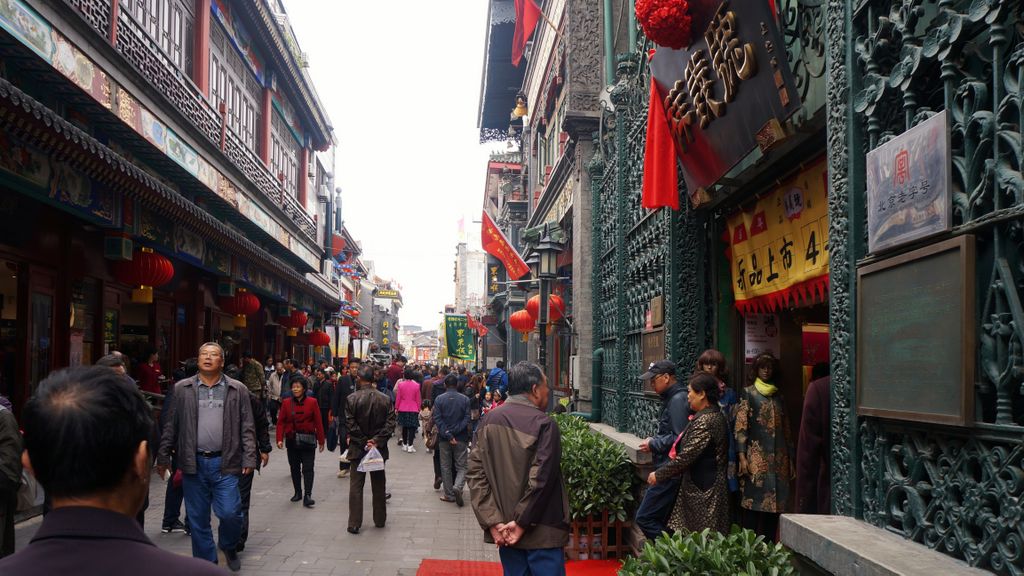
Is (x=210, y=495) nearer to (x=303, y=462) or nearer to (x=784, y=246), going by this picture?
(x=303, y=462)

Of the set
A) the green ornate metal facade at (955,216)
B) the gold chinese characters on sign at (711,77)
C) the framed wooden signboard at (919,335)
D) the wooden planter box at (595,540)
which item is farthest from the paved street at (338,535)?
the framed wooden signboard at (919,335)

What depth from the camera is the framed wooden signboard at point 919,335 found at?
10.2 feet

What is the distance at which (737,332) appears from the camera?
819 cm

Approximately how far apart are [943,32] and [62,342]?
1181 cm

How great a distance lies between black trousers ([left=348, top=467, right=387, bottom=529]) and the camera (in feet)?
30.7

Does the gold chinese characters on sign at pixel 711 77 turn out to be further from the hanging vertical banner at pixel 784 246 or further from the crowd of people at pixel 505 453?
the crowd of people at pixel 505 453

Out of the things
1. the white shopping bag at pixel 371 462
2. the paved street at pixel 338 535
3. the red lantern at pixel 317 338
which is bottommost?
the paved street at pixel 338 535

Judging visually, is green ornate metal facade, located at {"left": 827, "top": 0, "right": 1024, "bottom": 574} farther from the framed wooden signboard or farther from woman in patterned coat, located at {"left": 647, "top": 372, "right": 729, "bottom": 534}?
woman in patterned coat, located at {"left": 647, "top": 372, "right": 729, "bottom": 534}

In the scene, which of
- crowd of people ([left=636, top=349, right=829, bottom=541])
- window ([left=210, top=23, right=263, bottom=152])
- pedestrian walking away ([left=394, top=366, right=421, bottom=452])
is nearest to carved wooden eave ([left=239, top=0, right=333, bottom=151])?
window ([left=210, top=23, right=263, bottom=152])

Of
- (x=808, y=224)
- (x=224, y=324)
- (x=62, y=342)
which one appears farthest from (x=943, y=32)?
(x=224, y=324)

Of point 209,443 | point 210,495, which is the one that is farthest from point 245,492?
point 209,443

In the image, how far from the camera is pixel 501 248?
734 inches

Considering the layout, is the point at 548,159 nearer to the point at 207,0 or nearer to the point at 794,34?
the point at 207,0

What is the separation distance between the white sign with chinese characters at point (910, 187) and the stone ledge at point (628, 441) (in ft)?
13.5
